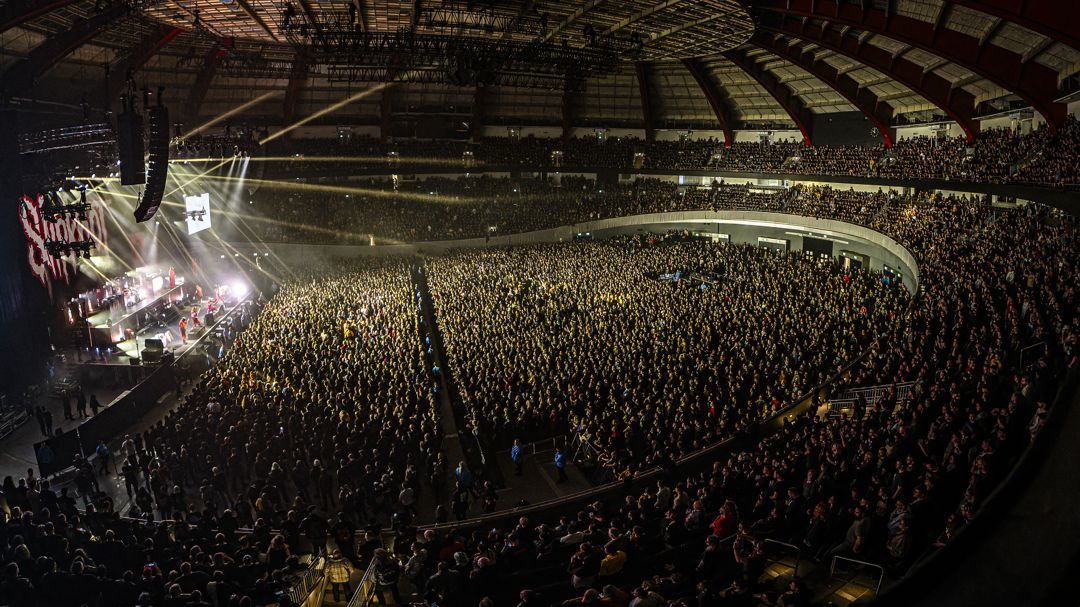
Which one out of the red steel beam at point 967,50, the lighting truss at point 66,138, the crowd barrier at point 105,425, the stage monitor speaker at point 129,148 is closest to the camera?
the crowd barrier at point 105,425

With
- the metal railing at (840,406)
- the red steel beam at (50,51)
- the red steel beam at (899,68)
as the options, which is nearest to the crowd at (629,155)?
the red steel beam at (899,68)

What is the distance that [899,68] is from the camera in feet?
90.8

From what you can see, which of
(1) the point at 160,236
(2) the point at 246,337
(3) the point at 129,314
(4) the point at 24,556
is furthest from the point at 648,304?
(1) the point at 160,236

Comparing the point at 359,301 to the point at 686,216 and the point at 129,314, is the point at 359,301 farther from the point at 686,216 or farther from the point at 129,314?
the point at 686,216

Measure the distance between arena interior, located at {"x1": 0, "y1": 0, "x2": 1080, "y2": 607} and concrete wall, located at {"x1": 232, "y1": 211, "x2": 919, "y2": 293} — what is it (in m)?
0.26

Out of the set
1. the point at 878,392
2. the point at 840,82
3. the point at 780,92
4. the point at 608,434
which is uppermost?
the point at 780,92

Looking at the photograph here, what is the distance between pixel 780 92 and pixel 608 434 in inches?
1353

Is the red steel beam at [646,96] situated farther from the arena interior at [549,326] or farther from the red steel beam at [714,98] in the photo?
the red steel beam at [714,98]

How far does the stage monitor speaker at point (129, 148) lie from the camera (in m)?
16.7

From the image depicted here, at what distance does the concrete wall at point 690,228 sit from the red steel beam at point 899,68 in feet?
21.8

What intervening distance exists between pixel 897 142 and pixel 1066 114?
1194 centimetres

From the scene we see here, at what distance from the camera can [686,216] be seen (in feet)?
137

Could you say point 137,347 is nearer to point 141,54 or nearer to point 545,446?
point 141,54

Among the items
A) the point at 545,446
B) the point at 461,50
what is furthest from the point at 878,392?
the point at 461,50
